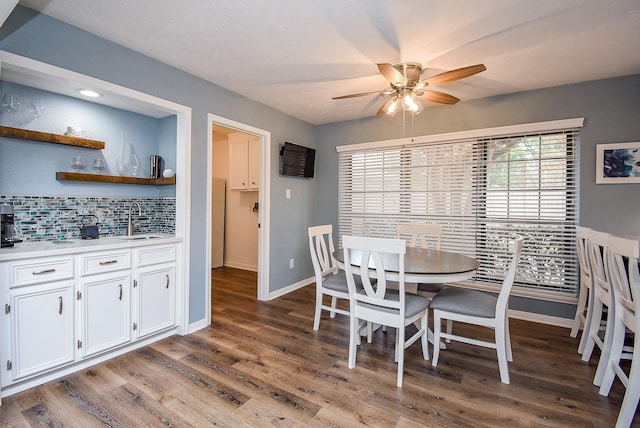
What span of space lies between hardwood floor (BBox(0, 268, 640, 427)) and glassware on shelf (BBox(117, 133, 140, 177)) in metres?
1.66

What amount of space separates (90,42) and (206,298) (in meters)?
2.30

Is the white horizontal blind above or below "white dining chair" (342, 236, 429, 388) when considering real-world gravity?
above

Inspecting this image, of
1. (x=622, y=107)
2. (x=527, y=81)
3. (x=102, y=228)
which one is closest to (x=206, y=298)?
(x=102, y=228)

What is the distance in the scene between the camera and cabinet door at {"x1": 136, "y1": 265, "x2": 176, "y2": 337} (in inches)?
102

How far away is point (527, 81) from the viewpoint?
304 cm

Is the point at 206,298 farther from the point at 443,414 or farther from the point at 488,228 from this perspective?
the point at 488,228

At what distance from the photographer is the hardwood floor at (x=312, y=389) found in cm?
177

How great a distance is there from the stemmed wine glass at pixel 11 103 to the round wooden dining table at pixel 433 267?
2704 millimetres

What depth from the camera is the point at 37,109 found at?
98.0 inches

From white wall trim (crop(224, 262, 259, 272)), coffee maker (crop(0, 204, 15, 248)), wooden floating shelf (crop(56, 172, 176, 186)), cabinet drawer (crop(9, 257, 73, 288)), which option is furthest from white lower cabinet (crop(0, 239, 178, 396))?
white wall trim (crop(224, 262, 259, 272))

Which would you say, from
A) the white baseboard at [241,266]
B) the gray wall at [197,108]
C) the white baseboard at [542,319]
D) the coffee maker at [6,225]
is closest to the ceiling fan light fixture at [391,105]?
the gray wall at [197,108]

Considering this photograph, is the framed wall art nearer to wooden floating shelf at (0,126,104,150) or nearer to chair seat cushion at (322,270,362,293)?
chair seat cushion at (322,270,362,293)

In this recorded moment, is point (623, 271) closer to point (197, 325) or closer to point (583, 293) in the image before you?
point (583, 293)

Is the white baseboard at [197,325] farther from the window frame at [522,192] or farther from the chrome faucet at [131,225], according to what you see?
the window frame at [522,192]
